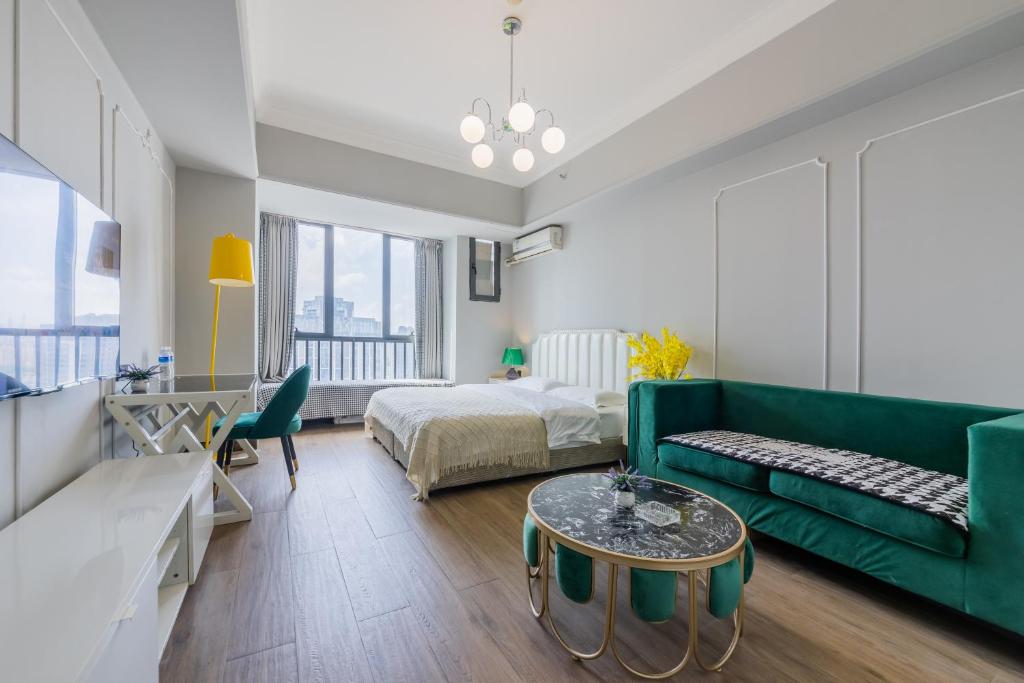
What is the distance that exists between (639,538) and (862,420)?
164 cm

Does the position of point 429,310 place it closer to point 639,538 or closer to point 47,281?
point 47,281

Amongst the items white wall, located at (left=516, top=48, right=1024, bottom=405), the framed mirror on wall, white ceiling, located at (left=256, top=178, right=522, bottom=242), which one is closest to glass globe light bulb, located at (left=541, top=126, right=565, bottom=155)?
white wall, located at (left=516, top=48, right=1024, bottom=405)

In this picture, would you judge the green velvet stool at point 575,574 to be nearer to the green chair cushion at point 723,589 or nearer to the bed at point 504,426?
the green chair cushion at point 723,589

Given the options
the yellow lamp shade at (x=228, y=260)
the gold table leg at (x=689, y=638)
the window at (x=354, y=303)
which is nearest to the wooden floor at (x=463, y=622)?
the gold table leg at (x=689, y=638)

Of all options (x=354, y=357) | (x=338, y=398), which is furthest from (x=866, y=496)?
(x=354, y=357)

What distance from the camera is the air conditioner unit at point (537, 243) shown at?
15.7 feet

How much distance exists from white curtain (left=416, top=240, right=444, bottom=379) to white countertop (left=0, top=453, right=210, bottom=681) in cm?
410

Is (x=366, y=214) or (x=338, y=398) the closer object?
(x=366, y=214)

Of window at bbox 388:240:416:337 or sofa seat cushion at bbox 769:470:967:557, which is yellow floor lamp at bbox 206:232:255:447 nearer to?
window at bbox 388:240:416:337

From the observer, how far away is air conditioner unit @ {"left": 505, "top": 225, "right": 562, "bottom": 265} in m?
4.79

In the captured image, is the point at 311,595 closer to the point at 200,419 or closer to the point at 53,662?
the point at 53,662

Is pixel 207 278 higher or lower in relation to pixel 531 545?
higher

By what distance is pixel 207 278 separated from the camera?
337cm

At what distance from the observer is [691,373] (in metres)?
3.28
